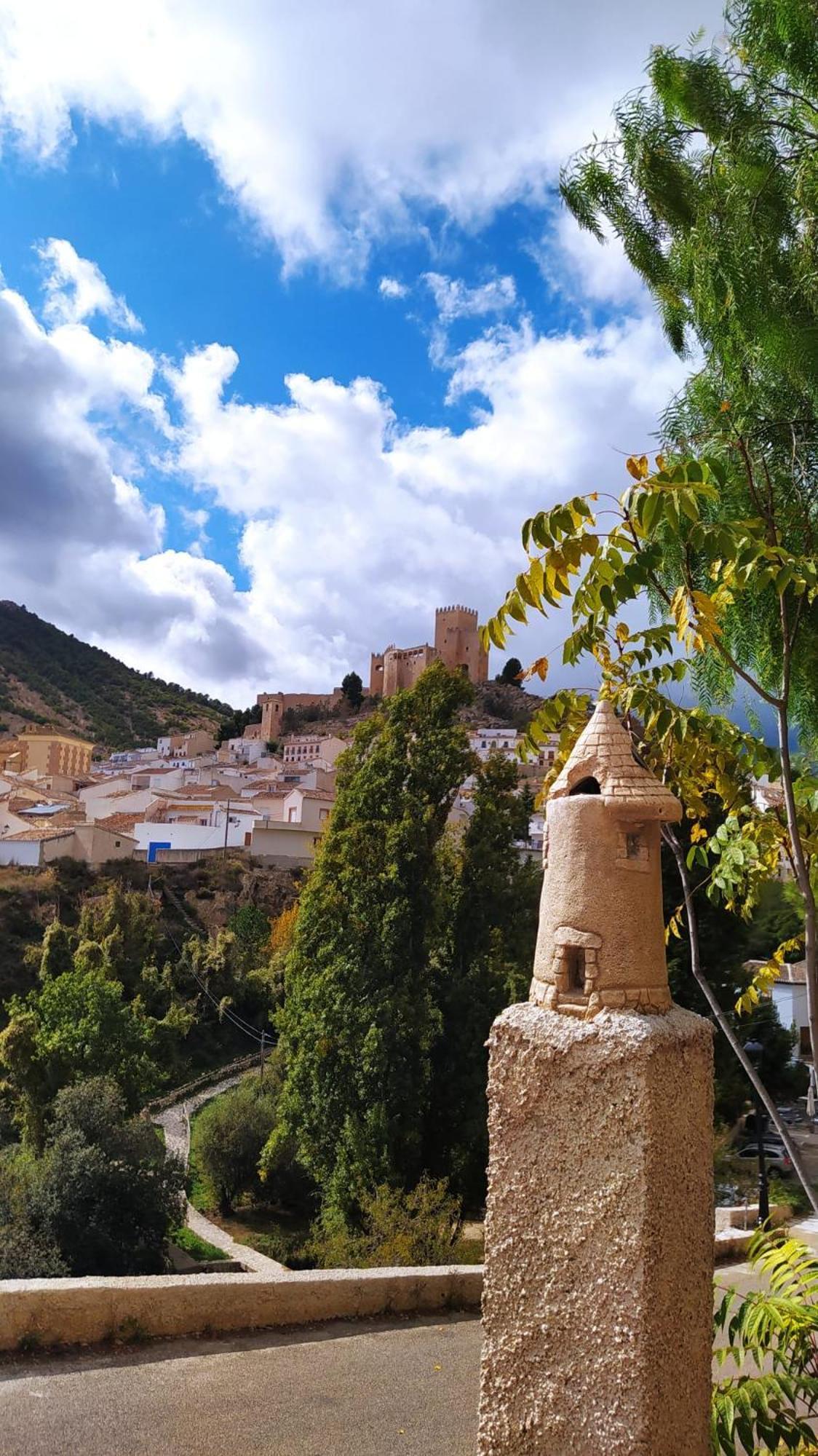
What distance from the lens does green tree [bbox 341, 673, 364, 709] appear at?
305 ft

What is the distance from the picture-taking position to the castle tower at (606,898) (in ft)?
10.6

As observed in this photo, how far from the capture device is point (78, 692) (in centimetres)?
9212

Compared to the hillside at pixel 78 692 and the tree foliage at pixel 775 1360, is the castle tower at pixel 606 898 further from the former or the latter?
the hillside at pixel 78 692

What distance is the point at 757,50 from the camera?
4168 mm

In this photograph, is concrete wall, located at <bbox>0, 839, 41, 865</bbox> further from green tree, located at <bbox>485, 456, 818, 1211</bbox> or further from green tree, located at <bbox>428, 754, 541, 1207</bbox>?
green tree, located at <bbox>485, 456, 818, 1211</bbox>

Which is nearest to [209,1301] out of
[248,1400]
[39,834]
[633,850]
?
[248,1400]

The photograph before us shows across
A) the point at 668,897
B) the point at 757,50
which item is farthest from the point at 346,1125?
the point at 757,50

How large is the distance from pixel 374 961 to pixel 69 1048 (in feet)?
20.4

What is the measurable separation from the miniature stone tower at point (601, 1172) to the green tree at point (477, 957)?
9.93 meters

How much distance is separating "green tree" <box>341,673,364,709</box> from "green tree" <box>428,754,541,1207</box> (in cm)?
7647

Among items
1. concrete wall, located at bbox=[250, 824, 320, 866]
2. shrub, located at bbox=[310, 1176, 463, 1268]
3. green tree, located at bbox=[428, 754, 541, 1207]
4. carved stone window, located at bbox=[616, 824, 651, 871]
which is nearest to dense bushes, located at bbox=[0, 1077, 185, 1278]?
shrub, located at bbox=[310, 1176, 463, 1268]

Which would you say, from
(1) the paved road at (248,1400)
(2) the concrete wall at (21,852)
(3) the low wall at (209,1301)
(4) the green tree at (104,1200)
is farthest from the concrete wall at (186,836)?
(1) the paved road at (248,1400)

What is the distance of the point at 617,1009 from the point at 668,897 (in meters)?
10.7

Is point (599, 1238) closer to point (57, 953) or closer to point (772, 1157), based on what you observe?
point (772, 1157)
